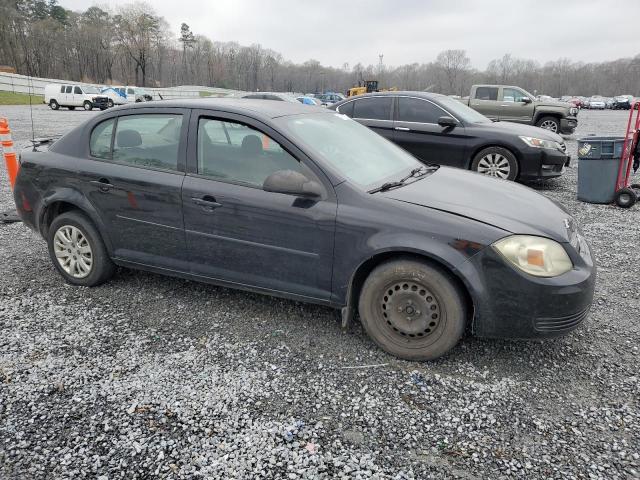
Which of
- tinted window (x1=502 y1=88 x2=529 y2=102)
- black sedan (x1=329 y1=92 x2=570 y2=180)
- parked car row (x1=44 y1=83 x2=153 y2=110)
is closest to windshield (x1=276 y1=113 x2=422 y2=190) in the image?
black sedan (x1=329 y1=92 x2=570 y2=180)

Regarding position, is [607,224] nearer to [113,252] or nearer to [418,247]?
[418,247]

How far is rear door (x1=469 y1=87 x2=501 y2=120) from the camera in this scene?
15773 millimetres

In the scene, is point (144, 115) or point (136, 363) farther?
point (144, 115)

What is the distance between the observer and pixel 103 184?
12.4 ft

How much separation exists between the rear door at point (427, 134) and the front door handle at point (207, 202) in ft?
17.7

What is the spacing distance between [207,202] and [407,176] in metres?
1.53

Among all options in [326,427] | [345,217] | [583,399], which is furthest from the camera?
[345,217]

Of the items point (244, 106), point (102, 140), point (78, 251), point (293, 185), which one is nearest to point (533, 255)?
point (293, 185)

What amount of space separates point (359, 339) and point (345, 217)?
921 mm

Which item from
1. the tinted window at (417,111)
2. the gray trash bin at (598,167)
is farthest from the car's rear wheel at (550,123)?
the tinted window at (417,111)

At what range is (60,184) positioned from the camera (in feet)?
13.1

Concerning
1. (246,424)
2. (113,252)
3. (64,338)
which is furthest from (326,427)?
(113,252)

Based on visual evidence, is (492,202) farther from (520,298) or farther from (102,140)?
(102,140)

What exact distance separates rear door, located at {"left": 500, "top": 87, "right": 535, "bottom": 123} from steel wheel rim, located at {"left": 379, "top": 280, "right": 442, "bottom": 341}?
14397 mm
